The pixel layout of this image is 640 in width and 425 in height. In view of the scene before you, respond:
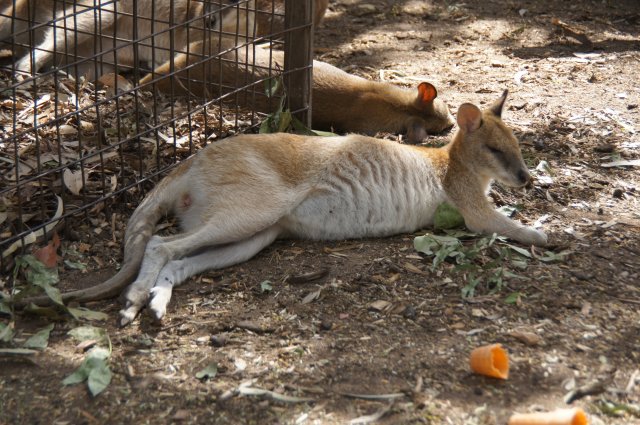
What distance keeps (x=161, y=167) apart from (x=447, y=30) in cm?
413

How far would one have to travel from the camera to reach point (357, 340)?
3.59 m

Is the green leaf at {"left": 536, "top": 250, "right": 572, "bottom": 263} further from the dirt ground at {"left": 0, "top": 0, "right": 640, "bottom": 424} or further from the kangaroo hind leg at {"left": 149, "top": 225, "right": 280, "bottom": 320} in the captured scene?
the kangaroo hind leg at {"left": 149, "top": 225, "right": 280, "bottom": 320}

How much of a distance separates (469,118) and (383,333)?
1.76 metres

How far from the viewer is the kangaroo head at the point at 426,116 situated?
247 inches

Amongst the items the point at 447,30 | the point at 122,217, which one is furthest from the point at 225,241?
the point at 447,30

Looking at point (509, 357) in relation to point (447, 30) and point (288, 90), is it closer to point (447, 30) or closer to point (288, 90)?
point (288, 90)

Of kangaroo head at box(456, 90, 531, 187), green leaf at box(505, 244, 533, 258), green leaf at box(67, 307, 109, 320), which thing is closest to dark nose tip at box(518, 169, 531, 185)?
kangaroo head at box(456, 90, 531, 187)

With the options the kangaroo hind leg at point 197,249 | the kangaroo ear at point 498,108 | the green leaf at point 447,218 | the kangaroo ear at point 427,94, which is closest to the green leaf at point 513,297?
the green leaf at point 447,218

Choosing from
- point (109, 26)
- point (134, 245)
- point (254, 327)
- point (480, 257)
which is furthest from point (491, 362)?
point (109, 26)

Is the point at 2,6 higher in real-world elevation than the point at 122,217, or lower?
higher

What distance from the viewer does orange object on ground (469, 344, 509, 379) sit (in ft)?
10.7

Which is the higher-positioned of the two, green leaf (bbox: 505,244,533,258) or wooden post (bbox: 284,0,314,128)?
wooden post (bbox: 284,0,314,128)

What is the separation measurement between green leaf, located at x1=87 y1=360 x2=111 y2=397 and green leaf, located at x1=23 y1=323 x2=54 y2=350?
329 mm

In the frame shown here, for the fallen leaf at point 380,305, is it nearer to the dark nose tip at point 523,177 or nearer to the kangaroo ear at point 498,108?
the dark nose tip at point 523,177
